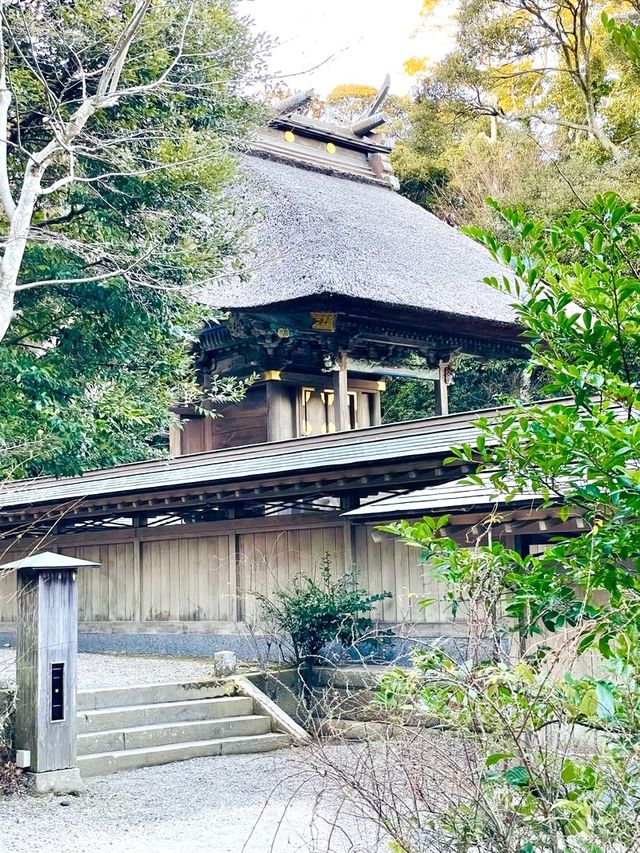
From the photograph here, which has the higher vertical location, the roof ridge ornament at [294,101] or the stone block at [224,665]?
the roof ridge ornament at [294,101]

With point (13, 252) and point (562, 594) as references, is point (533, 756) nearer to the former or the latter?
point (562, 594)

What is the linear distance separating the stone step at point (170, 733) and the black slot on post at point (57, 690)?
97 centimetres

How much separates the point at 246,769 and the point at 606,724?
18.1ft

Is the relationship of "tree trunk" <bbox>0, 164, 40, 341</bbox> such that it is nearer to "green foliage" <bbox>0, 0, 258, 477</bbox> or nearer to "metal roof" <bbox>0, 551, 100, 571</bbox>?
"green foliage" <bbox>0, 0, 258, 477</bbox>

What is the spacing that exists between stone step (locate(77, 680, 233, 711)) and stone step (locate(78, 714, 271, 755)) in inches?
12.9

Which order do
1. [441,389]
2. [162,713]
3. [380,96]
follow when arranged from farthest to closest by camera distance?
[380,96], [441,389], [162,713]

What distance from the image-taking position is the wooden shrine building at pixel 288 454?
33.4ft

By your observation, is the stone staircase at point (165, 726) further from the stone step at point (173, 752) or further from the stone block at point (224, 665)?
the stone block at point (224, 665)

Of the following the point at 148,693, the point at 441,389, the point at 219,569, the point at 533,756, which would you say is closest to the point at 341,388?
the point at 441,389

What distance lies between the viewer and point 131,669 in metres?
10.6

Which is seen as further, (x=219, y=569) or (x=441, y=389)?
(x=441, y=389)

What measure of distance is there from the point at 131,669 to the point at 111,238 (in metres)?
4.66

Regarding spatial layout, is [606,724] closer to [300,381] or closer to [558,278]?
[558,278]

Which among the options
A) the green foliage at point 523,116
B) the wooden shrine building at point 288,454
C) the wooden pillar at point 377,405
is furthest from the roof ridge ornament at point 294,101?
the wooden pillar at point 377,405
